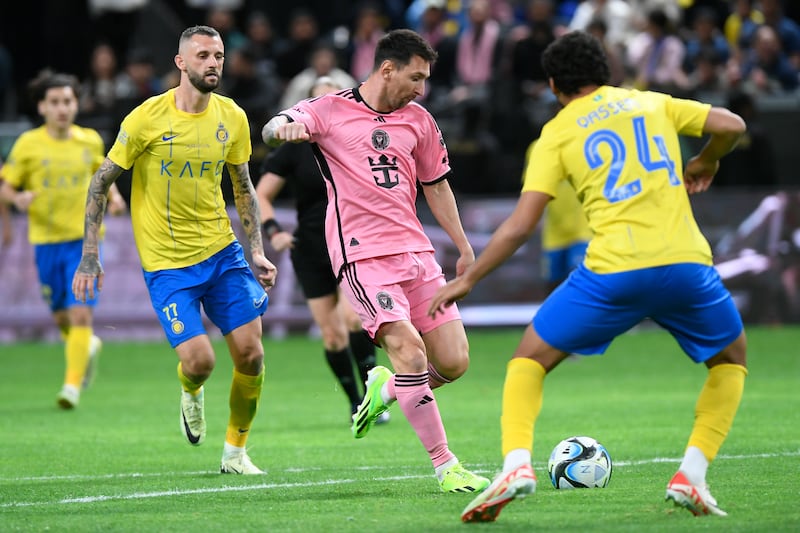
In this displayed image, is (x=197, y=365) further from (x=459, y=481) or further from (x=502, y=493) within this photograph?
(x=502, y=493)

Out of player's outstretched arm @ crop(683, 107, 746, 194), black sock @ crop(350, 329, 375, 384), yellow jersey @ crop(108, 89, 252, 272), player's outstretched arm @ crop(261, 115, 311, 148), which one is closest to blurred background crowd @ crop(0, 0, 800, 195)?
black sock @ crop(350, 329, 375, 384)

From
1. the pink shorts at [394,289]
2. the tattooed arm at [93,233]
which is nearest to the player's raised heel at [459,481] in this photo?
the pink shorts at [394,289]

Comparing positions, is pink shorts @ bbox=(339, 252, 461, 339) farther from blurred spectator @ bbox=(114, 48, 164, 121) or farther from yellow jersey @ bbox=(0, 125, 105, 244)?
blurred spectator @ bbox=(114, 48, 164, 121)

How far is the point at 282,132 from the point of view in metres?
7.69

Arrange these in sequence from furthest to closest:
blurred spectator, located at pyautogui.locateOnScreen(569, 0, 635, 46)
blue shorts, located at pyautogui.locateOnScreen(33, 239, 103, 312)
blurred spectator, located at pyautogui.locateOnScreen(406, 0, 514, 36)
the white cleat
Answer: blurred spectator, located at pyautogui.locateOnScreen(406, 0, 514, 36) < blurred spectator, located at pyautogui.locateOnScreen(569, 0, 635, 46) < blue shorts, located at pyautogui.locateOnScreen(33, 239, 103, 312) < the white cleat

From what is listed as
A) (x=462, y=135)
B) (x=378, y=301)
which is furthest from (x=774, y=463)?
(x=462, y=135)

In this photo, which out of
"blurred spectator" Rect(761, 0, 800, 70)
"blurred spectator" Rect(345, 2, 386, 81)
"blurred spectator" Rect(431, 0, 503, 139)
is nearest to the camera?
"blurred spectator" Rect(431, 0, 503, 139)

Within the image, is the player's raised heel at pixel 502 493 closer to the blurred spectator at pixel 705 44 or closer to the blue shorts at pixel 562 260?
the blue shorts at pixel 562 260

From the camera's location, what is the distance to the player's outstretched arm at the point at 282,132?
7668 mm

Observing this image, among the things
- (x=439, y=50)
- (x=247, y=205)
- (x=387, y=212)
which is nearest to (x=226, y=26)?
(x=439, y=50)

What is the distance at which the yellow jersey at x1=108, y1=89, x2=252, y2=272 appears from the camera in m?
8.74

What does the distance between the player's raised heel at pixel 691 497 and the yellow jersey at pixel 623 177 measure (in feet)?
3.47

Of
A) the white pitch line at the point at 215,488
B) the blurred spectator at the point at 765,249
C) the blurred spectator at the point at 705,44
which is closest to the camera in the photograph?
the white pitch line at the point at 215,488

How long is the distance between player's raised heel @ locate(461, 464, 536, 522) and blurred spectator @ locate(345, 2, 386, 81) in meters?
14.7
